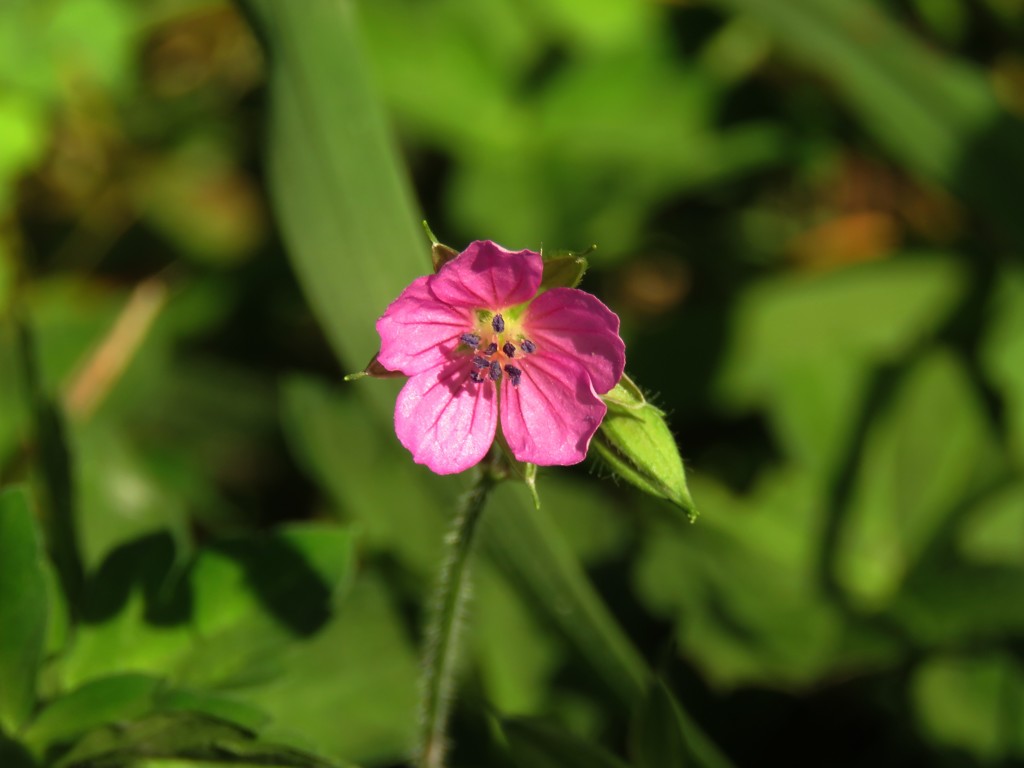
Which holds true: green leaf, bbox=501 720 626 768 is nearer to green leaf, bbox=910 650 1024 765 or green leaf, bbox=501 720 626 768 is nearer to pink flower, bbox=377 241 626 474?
pink flower, bbox=377 241 626 474

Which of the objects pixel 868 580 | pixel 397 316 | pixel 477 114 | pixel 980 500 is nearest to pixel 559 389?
pixel 397 316

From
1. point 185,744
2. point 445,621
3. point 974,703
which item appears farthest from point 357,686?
point 974,703

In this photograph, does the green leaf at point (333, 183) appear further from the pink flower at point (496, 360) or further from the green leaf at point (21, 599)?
the green leaf at point (21, 599)

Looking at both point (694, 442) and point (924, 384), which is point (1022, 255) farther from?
point (694, 442)

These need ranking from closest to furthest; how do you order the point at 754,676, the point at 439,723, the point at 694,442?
the point at 439,723 < the point at 754,676 < the point at 694,442

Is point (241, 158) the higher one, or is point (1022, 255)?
point (241, 158)

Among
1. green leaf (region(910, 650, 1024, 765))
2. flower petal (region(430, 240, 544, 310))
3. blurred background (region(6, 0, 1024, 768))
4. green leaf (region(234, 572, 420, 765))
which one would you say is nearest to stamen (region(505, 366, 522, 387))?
flower petal (region(430, 240, 544, 310))
